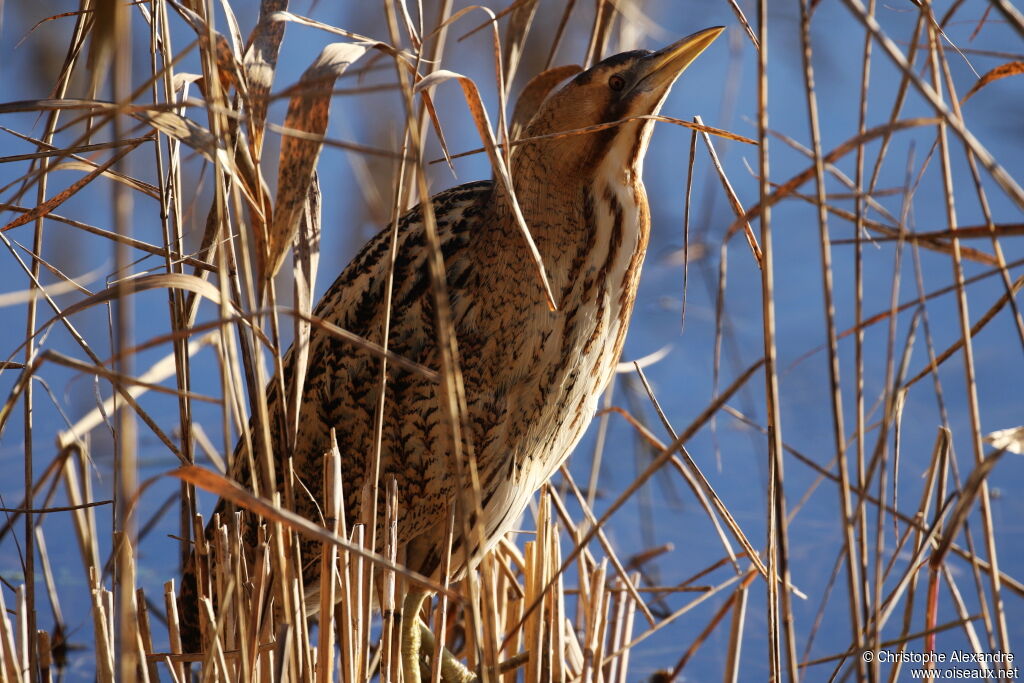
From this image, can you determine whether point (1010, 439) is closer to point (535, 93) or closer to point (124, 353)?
point (124, 353)

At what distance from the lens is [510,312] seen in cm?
169

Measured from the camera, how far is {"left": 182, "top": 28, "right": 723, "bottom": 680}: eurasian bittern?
1680 millimetres

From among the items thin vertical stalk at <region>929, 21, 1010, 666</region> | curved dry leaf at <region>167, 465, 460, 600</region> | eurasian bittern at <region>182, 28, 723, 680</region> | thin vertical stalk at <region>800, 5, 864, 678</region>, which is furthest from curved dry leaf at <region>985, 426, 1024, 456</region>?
eurasian bittern at <region>182, 28, 723, 680</region>

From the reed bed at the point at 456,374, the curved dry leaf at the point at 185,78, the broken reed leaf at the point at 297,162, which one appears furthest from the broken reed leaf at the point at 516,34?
the broken reed leaf at the point at 297,162

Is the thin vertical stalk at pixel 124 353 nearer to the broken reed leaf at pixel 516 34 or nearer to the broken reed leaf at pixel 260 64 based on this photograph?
the broken reed leaf at pixel 260 64

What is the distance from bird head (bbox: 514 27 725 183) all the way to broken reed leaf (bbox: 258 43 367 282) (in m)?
0.67

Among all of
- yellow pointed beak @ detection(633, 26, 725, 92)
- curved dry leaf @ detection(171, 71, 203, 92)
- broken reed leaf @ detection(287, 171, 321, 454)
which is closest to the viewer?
broken reed leaf @ detection(287, 171, 321, 454)

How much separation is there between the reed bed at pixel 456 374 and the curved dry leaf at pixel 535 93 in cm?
2

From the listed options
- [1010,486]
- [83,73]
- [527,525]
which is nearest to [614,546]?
[527,525]

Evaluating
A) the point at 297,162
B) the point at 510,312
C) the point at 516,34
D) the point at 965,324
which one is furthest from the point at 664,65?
the point at 297,162

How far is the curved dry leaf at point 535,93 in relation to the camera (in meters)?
1.76

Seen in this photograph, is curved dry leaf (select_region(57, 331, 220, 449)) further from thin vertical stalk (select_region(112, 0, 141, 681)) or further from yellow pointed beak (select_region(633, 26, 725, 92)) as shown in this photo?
yellow pointed beak (select_region(633, 26, 725, 92))

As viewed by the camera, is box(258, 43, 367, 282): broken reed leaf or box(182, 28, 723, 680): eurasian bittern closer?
box(258, 43, 367, 282): broken reed leaf

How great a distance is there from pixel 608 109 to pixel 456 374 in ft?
2.79
